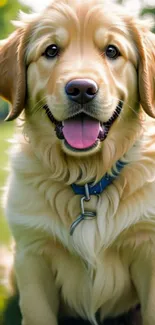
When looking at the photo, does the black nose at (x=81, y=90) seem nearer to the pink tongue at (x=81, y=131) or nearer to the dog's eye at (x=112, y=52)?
the pink tongue at (x=81, y=131)

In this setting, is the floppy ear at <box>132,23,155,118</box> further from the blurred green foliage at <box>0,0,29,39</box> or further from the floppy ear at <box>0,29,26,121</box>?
the blurred green foliage at <box>0,0,29,39</box>

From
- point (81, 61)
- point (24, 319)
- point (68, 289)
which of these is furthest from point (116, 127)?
→ point (24, 319)

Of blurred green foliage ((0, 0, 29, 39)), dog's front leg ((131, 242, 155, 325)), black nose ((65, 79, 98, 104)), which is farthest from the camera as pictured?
blurred green foliage ((0, 0, 29, 39))

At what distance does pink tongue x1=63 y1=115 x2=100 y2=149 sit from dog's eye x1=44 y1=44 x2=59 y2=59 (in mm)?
400

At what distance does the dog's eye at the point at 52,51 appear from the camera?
11.6ft

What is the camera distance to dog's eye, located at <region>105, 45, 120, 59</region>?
3.52 metres

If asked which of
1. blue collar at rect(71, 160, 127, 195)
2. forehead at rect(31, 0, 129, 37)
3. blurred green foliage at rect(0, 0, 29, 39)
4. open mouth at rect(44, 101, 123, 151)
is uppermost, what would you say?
forehead at rect(31, 0, 129, 37)

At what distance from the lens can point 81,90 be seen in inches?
128

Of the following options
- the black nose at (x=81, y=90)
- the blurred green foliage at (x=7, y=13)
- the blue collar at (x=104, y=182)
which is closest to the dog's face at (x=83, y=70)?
the black nose at (x=81, y=90)

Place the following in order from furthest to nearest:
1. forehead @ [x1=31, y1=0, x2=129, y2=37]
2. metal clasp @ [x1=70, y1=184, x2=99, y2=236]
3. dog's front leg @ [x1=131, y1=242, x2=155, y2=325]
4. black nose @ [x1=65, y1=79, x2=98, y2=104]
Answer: metal clasp @ [x1=70, y1=184, x2=99, y2=236] → dog's front leg @ [x1=131, y1=242, x2=155, y2=325] → forehead @ [x1=31, y1=0, x2=129, y2=37] → black nose @ [x1=65, y1=79, x2=98, y2=104]

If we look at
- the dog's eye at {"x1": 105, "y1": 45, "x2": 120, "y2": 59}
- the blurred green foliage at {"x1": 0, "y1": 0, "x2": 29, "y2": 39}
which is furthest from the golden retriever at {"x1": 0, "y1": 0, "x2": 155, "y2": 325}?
the blurred green foliage at {"x1": 0, "y1": 0, "x2": 29, "y2": 39}

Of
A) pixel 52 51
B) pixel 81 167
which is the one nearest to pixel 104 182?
pixel 81 167

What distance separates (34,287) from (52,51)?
1.43 m

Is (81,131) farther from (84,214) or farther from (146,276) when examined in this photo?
(146,276)
